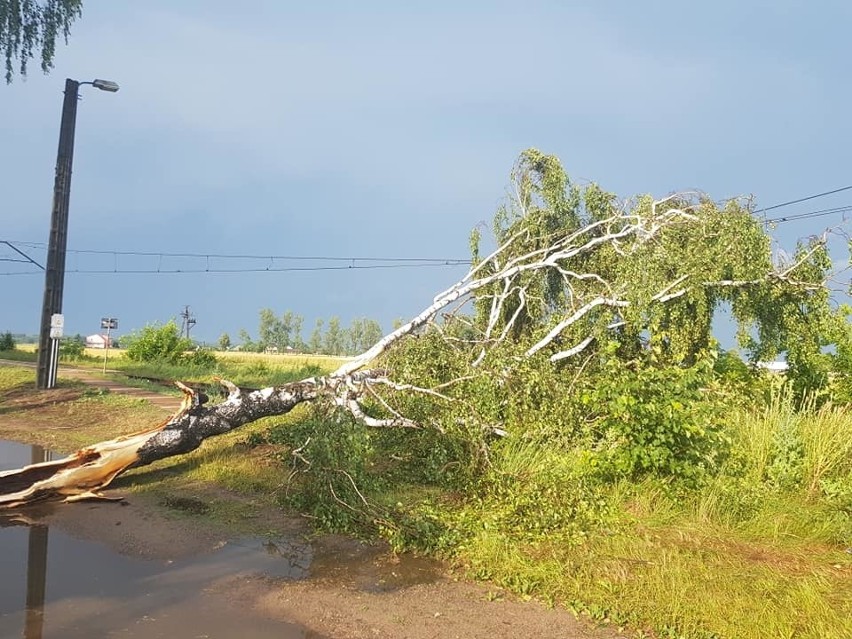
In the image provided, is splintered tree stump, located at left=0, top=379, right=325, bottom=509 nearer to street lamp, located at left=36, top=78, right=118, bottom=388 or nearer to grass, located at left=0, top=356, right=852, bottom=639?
grass, located at left=0, top=356, right=852, bottom=639

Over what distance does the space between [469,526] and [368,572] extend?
120 cm

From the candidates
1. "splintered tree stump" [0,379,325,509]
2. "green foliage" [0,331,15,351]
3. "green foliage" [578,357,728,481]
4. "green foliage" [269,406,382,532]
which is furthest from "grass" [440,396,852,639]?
"green foliage" [0,331,15,351]

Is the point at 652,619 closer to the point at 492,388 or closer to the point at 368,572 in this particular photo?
the point at 368,572

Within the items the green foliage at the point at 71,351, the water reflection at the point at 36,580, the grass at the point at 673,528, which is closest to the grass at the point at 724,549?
the grass at the point at 673,528

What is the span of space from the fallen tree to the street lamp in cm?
781

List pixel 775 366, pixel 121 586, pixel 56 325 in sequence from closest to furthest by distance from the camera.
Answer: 1. pixel 121 586
2. pixel 775 366
3. pixel 56 325

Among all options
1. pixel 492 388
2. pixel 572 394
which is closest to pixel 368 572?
pixel 492 388

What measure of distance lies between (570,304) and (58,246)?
1153 centimetres

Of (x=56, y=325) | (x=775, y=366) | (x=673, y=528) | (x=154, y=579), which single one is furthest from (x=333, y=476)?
(x=56, y=325)

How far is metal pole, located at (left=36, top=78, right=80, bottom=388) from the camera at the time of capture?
49.7ft

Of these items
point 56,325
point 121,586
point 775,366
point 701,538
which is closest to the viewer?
point 121,586

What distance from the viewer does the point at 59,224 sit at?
15.4 metres

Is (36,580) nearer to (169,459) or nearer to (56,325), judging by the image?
(169,459)

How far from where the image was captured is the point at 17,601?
433 centimetres
